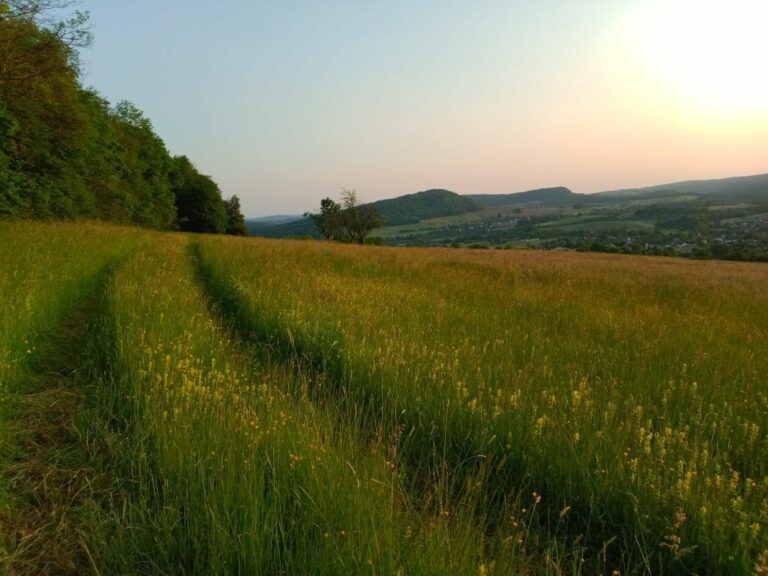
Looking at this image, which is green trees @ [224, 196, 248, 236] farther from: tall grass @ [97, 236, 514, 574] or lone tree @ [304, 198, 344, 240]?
tall grass @ [97, 236, 514, 574]

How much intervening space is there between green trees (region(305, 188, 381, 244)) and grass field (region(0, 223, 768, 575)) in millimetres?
82059

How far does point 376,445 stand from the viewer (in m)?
2.84

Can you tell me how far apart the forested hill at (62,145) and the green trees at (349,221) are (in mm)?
32741

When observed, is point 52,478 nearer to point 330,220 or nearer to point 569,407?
point 569,407

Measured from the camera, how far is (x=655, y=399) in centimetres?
404

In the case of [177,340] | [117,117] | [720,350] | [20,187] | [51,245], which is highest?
[117,117]

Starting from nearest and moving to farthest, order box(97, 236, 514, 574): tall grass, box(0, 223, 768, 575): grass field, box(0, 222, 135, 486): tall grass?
box(97, 236, 514, 574): tall grass < box(0, 223, 768, 575): grass field < box(0, 222, 135, 486): tall grass

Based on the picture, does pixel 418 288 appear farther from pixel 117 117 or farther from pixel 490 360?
pixel 117 117

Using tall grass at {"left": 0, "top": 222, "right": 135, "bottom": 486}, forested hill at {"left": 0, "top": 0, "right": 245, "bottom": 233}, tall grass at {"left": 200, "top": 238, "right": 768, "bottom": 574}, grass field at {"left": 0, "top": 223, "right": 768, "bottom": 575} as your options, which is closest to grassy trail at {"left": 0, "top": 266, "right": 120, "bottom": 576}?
grass field at {"left": 0, "top": 223, "right": 768, "bottom": 575}

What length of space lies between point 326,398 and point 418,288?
6.55 meters

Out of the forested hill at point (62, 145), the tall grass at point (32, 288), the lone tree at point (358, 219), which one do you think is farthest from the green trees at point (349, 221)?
the tall grass at point (32, 288)

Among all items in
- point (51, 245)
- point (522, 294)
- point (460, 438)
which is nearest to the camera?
point (460, 438)

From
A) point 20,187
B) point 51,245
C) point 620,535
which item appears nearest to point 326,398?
point 620,535

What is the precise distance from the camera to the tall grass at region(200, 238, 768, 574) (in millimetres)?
2461
